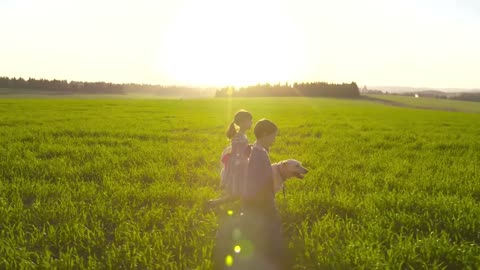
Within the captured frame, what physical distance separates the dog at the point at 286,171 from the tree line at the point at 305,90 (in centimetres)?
8613

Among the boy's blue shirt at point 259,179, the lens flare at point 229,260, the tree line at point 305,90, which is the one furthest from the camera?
the tree line at point 305,90

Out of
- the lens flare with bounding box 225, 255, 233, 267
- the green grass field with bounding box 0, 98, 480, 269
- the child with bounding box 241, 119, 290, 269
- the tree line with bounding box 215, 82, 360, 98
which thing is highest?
the tree line with bounding box 215, 82, 360, 98

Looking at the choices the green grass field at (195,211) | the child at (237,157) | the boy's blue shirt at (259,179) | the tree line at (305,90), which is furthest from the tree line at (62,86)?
the boy's blue shirt at (259,179)

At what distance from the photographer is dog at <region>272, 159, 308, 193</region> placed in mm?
4621

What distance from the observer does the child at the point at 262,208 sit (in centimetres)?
407

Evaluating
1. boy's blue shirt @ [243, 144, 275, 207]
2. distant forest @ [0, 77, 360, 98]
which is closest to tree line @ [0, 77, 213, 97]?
distant forest @ [0, 77, 360, 98]

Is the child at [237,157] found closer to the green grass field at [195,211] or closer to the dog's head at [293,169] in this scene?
the green grass field at [195,211]

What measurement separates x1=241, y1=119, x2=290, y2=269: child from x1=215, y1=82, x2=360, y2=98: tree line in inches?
3404

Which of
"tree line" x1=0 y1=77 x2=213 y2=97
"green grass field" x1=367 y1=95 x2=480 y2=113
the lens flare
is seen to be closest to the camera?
the lens flare

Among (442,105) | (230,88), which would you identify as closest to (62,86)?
(230,88)

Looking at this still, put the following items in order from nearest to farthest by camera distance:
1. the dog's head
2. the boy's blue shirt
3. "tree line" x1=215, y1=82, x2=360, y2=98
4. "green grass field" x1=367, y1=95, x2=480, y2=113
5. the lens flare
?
the lens flare, the boy's blue shirt, the dog's head, "green grass field" x1=367, y1=95, x2=480, y2=113, "tree line" x1=215, y1=82, x2=360, y2=98

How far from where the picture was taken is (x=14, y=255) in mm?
3988

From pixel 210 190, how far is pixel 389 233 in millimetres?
3080

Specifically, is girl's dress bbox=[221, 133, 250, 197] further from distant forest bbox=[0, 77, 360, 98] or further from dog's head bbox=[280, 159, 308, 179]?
distant forest bbox=[0, 77, 360, 98]
